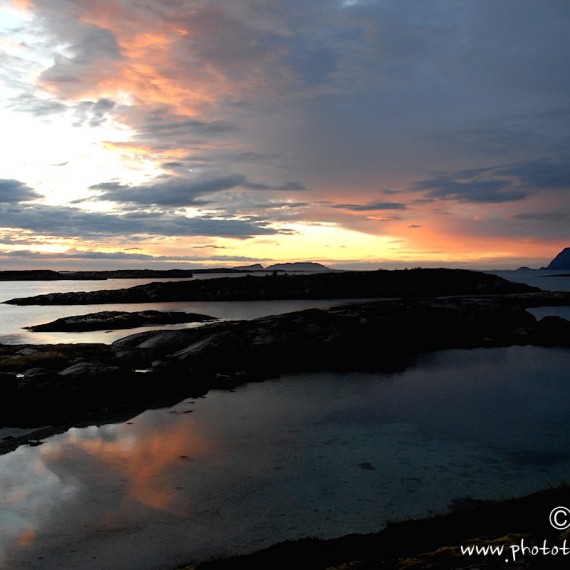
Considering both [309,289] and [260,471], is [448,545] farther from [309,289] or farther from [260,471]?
[309,289]

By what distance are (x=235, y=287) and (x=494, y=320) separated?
60711 mm

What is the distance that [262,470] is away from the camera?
1466 centimetres

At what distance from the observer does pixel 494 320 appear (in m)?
48.0

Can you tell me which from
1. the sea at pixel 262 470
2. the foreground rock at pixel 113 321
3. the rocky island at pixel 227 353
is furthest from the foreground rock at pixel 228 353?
the foreground rock at pixel 113 321

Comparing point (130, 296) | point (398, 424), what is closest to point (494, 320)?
point (398, 424)

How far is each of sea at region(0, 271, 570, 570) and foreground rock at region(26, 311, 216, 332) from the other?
31.4 m

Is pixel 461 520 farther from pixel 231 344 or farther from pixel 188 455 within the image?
pixel 231 344

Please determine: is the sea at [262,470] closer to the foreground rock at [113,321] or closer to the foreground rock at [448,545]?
the foreground rock at [448,545]

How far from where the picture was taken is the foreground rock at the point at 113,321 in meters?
50.8
